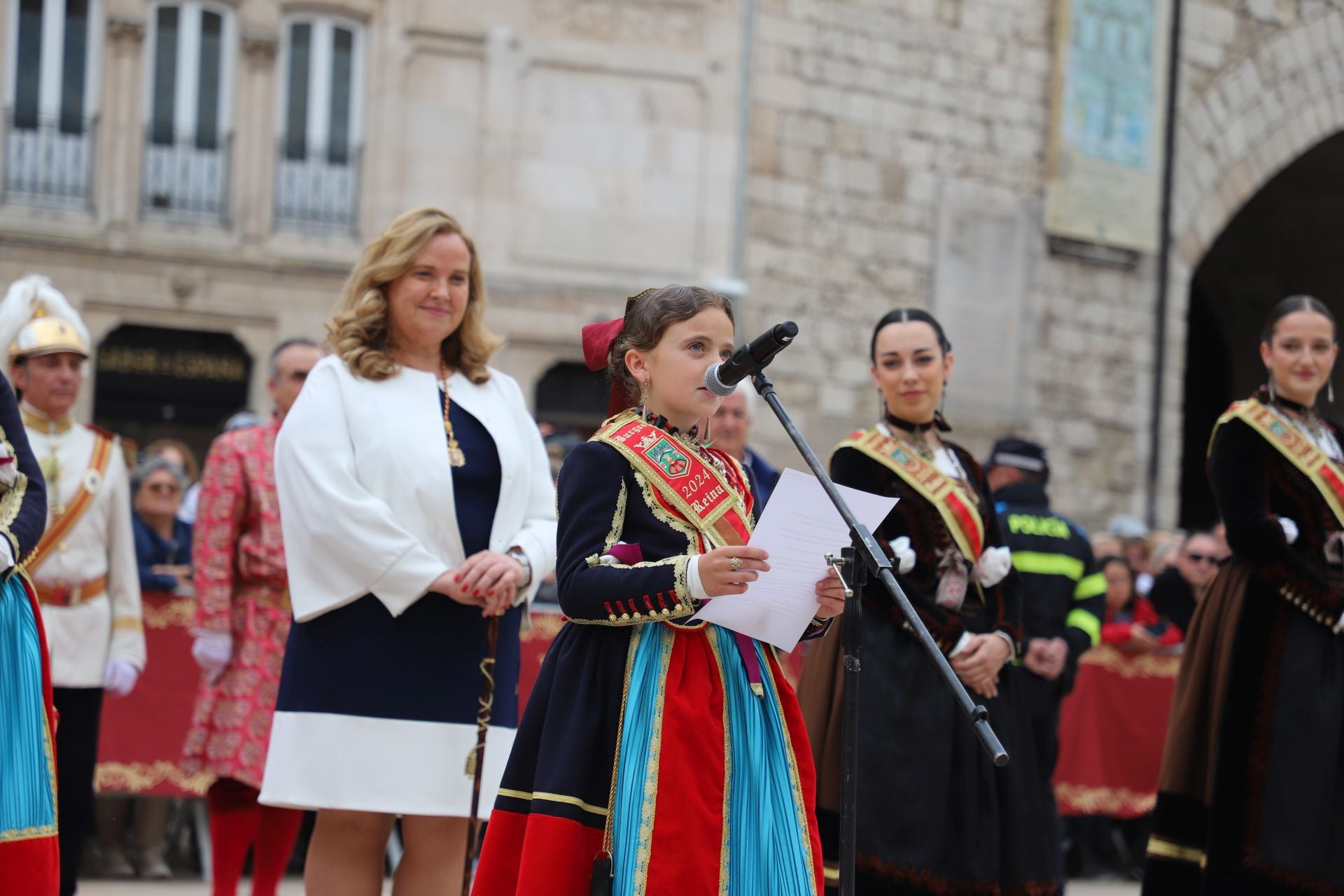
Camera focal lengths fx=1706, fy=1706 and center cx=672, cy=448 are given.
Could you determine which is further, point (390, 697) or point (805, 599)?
point (390, 697)

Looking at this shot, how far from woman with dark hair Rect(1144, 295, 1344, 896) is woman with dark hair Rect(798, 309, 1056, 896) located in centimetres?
60

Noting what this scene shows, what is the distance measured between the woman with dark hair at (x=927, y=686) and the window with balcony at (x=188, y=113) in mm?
11480

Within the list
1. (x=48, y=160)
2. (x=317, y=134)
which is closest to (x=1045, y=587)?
(x=317, y=134)

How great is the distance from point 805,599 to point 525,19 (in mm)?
12665

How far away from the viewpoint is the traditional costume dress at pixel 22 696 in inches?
159

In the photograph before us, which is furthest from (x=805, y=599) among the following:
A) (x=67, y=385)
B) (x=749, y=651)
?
(x=67, y=385)

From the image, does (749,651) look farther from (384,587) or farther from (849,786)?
(384,587)

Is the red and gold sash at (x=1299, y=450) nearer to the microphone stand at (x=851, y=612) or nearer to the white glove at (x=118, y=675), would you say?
the microphone stand at (x=851, y=612)

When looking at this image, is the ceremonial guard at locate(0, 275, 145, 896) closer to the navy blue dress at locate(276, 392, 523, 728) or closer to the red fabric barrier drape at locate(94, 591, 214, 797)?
the navy blue dress at locate(276, 392, 523, 728)

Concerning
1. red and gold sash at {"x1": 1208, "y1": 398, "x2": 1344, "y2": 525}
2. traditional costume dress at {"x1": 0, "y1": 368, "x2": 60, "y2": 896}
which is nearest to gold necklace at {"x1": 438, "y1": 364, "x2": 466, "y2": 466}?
traditional costume dress at {"x1": 0, "y1": 368, "x2": 60, "y2": 896}

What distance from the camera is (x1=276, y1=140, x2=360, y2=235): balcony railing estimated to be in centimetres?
1562

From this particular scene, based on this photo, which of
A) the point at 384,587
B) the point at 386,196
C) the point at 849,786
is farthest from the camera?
the point at 386,196

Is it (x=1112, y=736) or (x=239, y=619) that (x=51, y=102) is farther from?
(x=1112, y=736)

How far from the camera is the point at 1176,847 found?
18.1ft
